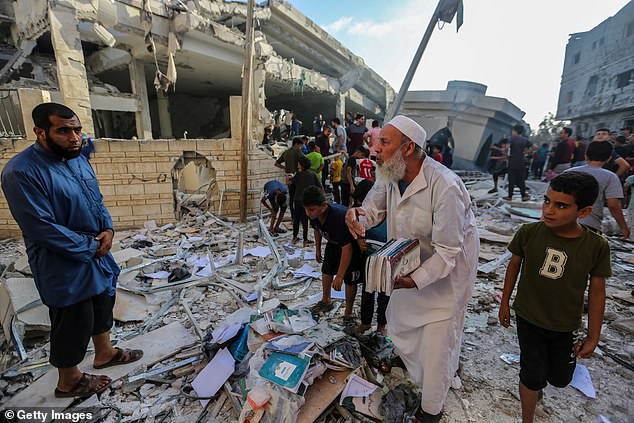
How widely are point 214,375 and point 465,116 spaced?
14759 mm

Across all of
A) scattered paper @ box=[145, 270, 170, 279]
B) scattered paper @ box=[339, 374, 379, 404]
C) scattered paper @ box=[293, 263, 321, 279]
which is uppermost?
scattered paper @ box=[339, 374, 379, 404]

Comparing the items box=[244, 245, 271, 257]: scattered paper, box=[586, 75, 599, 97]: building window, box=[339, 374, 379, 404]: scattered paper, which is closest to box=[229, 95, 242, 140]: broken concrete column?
box=[244, 245, 271, 257]: scattered paper

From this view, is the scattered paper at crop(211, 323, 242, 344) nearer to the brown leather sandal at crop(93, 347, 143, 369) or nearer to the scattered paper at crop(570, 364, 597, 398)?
the brown leather sandal at crop(93, 347, 143, 369)

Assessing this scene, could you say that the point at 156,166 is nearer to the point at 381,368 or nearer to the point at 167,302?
the point at 167,302

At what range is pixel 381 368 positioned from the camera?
2.31 m

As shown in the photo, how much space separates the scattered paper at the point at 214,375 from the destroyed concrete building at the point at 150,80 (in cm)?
539

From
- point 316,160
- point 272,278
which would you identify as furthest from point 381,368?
point 316,160

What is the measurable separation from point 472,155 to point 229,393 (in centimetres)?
1459

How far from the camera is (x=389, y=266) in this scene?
151 cm

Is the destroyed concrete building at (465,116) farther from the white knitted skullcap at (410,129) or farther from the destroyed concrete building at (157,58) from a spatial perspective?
the white knitted skullcap at (410,129)

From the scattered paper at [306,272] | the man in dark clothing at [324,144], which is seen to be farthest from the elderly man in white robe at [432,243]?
Answer: the man in dark clothing at [324,144]

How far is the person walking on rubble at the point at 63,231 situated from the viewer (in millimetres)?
1687

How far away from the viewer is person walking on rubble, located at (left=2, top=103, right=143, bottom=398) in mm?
1687

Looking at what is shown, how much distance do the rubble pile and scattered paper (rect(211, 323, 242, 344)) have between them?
10 mm
